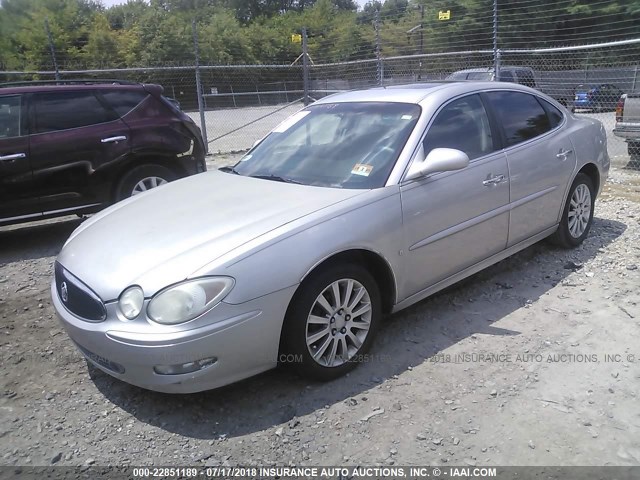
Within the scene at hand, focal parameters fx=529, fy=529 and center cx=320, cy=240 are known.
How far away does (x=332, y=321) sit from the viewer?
3035 mm

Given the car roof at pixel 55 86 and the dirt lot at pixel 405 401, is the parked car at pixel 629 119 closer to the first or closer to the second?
the dirt lot at pixel 405 401

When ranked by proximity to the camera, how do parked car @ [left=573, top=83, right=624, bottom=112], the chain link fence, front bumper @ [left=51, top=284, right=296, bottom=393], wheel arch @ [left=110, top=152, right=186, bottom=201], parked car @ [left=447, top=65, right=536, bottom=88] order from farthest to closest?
parked car @ [left=573, top=83, right=624, bottom=112] → parked car @ [left=447, top=65, right=536, bottom=88] → the chain link fence → wheel arch @ [left=110, top=152, right=186, bottom=201] → front bumper @ [left=51, top=284, right=296, bottom=393]

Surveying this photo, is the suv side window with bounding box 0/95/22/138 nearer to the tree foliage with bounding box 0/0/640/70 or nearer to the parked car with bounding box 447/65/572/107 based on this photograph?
the tree foliage with bounding box 0/0/640/70

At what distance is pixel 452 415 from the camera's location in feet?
9.20

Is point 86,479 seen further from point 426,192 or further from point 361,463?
point 426,192

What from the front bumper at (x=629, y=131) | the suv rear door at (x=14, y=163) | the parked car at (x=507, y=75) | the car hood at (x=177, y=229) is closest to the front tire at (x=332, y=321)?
the car hood at (x=177, y=229)

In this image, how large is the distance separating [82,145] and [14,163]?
68 cm

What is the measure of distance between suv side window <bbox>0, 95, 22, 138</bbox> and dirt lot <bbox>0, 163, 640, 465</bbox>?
2309 millimetres

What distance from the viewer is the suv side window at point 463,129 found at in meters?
3.65

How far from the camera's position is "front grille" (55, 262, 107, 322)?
2.76 m

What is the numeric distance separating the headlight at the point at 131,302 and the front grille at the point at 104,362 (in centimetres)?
29

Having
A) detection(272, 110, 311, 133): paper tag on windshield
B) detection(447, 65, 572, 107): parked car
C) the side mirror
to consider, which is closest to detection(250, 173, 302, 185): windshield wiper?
detection(272, 110, 311, 133): paper tag on windshield

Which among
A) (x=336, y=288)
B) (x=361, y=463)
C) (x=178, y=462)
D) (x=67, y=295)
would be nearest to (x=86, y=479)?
(x=178, y=462)

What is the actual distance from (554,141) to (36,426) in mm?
4315
